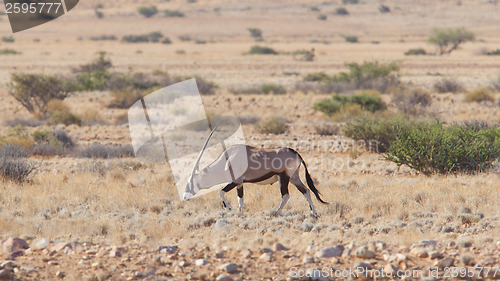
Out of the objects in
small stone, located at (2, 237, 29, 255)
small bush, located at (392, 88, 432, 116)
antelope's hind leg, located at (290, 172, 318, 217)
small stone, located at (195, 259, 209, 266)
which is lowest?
small bush, located at (392, 88, 432, 116)

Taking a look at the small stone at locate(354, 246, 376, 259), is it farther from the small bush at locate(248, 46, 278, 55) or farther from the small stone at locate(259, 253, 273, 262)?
the small bush at locate(248, 46, 278, 55)

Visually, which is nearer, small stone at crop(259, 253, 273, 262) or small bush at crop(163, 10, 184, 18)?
small stone at crop(259, 253, 273, 262)

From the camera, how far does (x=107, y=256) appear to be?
22.1 feet

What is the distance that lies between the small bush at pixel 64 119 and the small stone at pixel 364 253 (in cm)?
1665

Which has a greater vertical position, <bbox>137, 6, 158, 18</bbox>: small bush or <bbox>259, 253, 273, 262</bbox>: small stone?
<bbox>259, 253, 273, 262</bbox>: small stone

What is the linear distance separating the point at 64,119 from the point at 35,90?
4.23 metres

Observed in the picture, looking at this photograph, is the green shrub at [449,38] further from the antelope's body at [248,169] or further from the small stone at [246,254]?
the small stone at [246,254]

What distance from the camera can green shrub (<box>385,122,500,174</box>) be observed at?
1220cm

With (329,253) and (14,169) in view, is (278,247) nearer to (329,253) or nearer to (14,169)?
(329,253)

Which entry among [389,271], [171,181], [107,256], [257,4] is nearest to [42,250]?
[107,256]

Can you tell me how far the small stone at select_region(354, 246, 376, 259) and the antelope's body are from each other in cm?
215

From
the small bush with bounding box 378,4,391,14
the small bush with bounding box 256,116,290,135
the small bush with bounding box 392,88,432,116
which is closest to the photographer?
the small bush with bounding box 256,116,290,135

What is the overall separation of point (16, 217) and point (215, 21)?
290 ft

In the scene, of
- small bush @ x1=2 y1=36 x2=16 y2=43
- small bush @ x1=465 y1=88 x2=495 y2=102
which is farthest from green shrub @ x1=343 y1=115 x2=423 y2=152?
small bush @ x1=2 y1=36 x2=16 y2=43
